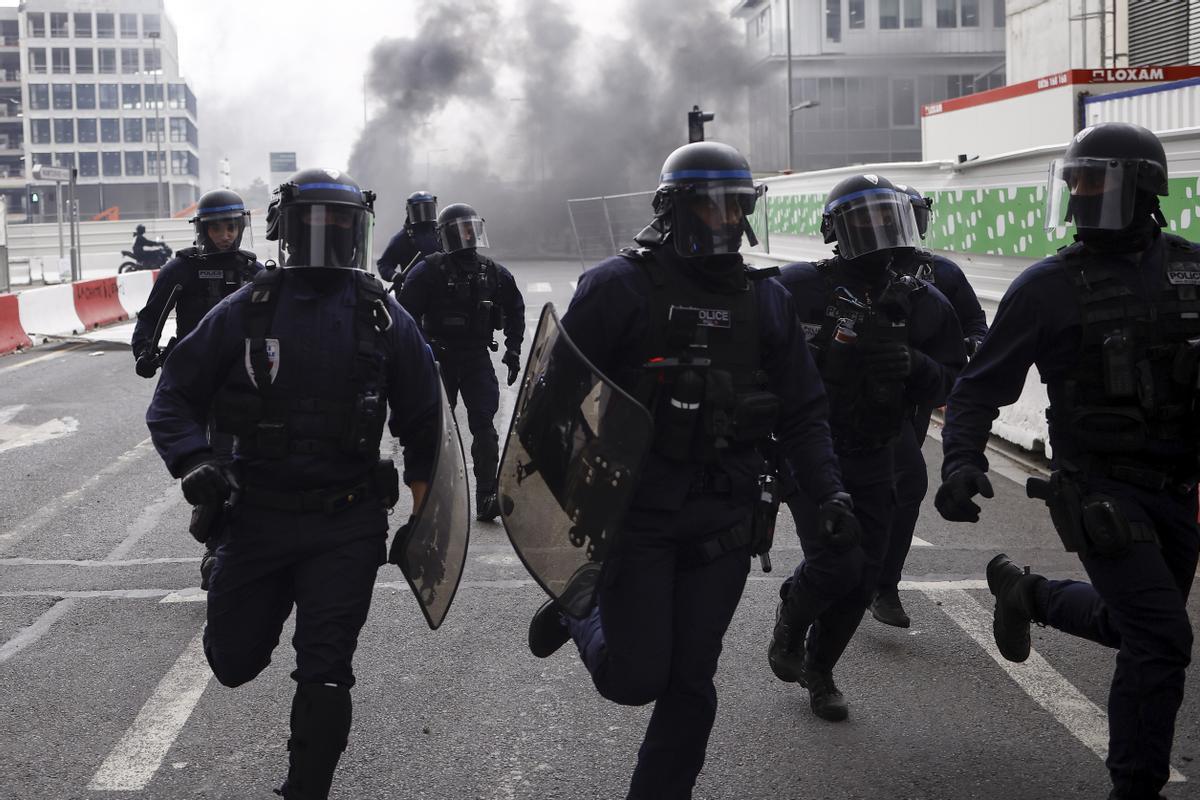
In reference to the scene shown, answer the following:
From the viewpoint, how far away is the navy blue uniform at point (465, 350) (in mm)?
8242

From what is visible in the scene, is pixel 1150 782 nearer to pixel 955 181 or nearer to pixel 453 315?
pixel 453 315

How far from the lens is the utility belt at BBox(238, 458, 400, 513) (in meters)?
3.68

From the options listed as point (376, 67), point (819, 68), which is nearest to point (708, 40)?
point (819, 68)

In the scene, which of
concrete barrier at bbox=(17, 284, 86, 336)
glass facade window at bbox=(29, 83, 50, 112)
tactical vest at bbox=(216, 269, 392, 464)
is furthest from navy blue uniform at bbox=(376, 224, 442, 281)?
glass facade window at bbox=(29, 83, 50, 112)

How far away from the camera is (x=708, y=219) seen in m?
3.63

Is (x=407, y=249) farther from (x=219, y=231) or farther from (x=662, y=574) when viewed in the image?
(x=662, y=574)

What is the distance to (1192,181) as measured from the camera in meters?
8.20

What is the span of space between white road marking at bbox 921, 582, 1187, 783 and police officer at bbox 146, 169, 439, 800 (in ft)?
7.66

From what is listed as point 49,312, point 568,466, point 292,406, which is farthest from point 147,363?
point 49,312

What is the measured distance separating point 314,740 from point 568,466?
0.95 m

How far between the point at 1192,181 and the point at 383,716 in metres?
6.03

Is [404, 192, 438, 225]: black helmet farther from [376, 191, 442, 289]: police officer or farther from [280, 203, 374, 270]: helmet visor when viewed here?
[280, 203, 374, 270]: helmet visor

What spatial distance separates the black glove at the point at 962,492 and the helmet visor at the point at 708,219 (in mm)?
916

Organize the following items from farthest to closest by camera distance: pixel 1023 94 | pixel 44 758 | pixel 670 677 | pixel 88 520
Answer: pixel 1023 94 → pixel 88 520 → pixel 44 758 → pixel 670 677
